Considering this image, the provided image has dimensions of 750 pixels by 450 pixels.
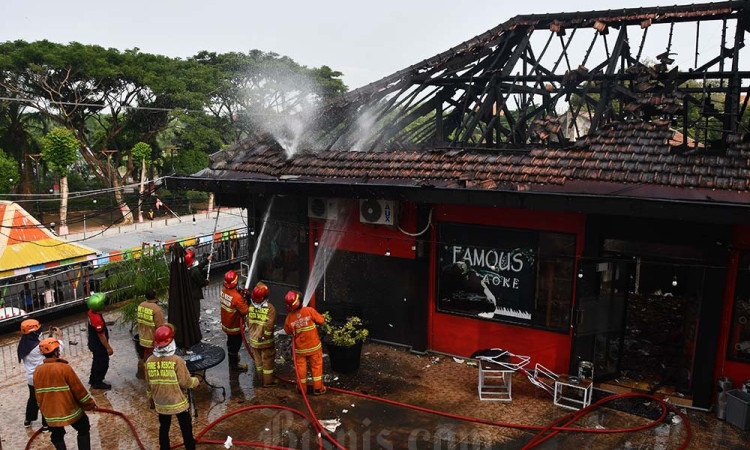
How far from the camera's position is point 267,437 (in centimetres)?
752

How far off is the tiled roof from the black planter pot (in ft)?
10.5

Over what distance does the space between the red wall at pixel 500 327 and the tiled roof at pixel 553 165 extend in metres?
0.79

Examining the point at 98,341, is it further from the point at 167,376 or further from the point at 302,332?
the point at 302,332

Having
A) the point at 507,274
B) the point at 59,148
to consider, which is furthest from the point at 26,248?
the point at 59,148

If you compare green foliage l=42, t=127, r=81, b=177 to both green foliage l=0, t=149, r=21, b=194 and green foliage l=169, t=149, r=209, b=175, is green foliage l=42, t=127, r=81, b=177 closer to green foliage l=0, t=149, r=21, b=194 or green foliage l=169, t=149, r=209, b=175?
green foliage l=0, t=149, r=21, b=194

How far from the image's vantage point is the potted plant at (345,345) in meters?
9.48

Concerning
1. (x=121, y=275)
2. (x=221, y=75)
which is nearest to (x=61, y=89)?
(x=221, y=75)

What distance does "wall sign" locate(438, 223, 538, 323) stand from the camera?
9547 mm

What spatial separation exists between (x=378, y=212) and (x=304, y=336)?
10.4ft

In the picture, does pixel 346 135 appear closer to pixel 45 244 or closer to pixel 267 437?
pixel 267 437

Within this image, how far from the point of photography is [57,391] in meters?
6.40

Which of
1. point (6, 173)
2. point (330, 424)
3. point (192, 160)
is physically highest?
point (192, 160)

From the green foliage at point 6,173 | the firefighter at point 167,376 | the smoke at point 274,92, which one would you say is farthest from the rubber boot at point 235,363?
the green foliage at point 6,173

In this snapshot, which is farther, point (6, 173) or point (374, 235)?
point (6, 173)
